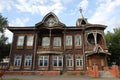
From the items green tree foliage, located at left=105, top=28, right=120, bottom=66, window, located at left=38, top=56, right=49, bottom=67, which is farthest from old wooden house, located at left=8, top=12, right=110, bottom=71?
green tree foliage, located at left=105, top=28, right=120, bottom=66

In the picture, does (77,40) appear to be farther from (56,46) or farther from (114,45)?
(114,45)

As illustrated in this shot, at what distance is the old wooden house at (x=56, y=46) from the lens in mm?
28484

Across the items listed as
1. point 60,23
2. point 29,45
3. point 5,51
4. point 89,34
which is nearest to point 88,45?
point 89,34

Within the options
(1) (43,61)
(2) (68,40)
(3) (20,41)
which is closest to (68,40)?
(2) (68,40)

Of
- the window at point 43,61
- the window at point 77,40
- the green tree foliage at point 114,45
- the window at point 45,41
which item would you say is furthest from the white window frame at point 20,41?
the green tree foliage at point 114,45

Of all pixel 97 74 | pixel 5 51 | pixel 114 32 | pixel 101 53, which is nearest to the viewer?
pixel 97 74

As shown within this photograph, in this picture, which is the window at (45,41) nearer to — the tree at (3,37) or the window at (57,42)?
the window at (57,42)

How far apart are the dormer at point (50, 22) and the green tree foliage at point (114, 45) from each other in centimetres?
1889

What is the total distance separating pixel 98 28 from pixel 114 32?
1877 centimetres

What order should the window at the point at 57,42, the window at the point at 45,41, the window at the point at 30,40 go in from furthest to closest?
the window at the point at 45,41 → the window at the point at 57,42 → the window at the point at 30,40

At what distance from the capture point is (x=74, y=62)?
28766 mm

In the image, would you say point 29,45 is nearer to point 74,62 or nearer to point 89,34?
point 74,62

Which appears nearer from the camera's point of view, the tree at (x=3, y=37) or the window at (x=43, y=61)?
the window at (x=43, y=61)

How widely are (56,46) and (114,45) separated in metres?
19.2
